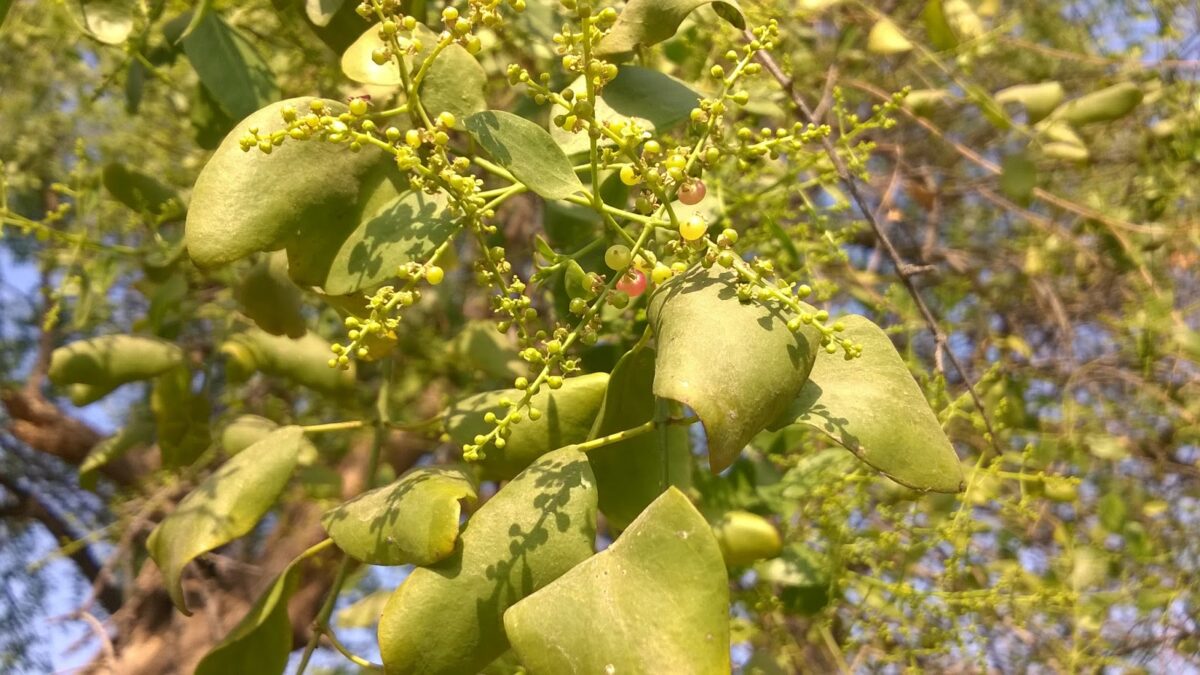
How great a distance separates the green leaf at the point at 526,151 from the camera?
0.57 m

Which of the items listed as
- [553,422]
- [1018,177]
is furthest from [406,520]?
[1018,177]

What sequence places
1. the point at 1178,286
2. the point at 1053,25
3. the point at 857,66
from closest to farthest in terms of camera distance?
1. the point at 857,66
2. the point at 1178,286
3. the point at 1053,25

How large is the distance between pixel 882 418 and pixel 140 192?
3.07 ft

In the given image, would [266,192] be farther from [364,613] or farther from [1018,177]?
[1018,177]

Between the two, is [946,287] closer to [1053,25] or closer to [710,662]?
[1053,25]

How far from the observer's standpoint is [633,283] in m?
0.71

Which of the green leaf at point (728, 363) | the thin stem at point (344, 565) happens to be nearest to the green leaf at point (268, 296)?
the thin stem at point (344, 565)

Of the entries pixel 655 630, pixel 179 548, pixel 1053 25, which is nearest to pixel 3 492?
pixel 179 548

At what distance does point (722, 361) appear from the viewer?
50cm

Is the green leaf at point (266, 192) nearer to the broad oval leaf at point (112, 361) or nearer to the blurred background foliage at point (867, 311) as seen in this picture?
the blurred background foliage at point (867, 311)

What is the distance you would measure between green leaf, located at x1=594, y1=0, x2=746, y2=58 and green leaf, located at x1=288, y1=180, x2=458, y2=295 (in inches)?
6.2

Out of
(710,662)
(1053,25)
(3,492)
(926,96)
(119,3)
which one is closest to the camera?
(710,662)

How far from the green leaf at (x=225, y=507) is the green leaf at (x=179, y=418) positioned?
0.41 meters

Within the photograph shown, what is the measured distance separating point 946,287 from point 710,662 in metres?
1.39
